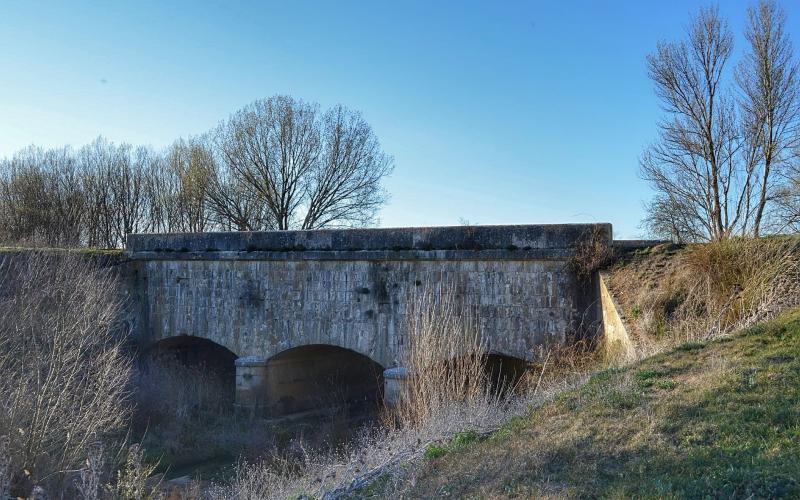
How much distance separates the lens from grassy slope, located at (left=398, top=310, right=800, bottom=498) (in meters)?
3.79

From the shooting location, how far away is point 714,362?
5906mm

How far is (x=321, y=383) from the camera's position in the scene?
1418cm

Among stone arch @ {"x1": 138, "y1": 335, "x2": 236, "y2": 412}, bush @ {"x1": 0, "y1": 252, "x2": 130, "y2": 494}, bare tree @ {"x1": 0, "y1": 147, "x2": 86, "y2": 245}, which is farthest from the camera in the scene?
bare tree @ {"x1": 0, "y1": 147, "x2": 86, "y2": 245}

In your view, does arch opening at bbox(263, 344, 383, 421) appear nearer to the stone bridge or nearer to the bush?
the stone bridge

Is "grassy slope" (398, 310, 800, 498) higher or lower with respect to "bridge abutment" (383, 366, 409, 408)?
higher

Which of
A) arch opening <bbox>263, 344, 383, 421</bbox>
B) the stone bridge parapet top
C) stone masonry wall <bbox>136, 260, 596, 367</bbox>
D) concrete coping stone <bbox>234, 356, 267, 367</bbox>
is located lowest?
arch opening <bbox>263, 344, 383, 421</bbox>

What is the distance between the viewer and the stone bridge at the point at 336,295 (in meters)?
9.86

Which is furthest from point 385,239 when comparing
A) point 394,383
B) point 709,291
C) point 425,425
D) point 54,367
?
point 54,367

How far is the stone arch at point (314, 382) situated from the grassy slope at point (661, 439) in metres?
7.09

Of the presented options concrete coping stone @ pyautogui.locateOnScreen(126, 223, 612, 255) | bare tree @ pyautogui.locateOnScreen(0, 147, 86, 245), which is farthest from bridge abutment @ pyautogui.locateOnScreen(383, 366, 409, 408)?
bare tree @ pyautogui.locateOnScreen(0, 147, 86, 245)

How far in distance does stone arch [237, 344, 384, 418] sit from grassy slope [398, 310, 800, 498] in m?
7.09

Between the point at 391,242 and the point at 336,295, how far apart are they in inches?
59.5

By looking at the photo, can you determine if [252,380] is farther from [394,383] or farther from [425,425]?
[425,425]

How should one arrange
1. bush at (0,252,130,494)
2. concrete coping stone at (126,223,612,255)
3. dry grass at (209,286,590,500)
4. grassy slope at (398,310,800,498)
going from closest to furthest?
grassy slope at (398,310,800,498) → dry grass at (209,286,590,500) → bush at (0,252,130,494) → concrete coping stone at (126,223,612,255)
